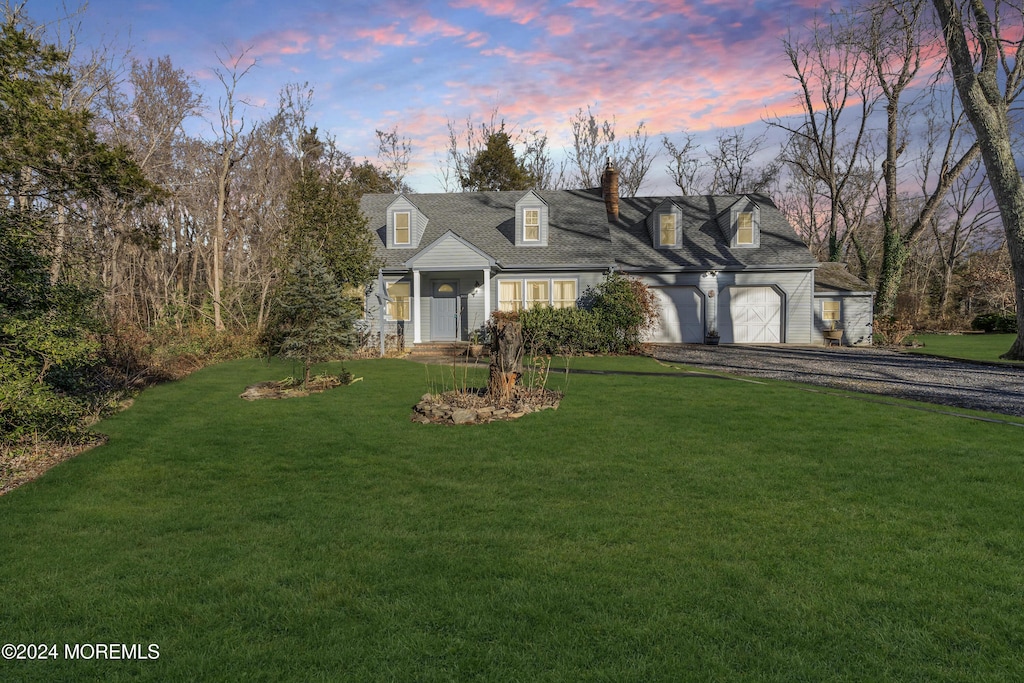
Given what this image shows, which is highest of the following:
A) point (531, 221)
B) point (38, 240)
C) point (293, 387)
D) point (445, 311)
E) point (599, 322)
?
point (531, 221)

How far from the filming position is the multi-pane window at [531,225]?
23094 mm

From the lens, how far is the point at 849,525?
15.6 feet

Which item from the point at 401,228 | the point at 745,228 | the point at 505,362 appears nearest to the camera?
the point at 505,362

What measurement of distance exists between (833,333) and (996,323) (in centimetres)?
1626

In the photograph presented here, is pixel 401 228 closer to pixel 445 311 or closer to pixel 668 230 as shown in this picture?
pixel 445 311

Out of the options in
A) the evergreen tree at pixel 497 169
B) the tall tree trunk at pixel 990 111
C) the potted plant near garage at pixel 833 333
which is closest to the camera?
the tall tree trunk at pixel 990 111

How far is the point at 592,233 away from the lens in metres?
23.5

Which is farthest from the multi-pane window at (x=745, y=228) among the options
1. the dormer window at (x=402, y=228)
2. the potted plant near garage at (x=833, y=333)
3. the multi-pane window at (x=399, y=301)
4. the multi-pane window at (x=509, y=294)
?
the multi-pane window at (x=399, y=301)

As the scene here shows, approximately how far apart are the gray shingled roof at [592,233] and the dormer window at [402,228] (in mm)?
537

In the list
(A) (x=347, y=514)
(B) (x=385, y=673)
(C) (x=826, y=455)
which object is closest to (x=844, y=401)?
(C) (x=826, y=455)

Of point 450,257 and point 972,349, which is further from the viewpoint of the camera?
point 972,349

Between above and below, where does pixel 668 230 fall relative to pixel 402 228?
below

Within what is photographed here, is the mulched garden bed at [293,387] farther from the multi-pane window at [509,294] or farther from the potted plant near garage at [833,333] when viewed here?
the potted plant near garage at [833,333]

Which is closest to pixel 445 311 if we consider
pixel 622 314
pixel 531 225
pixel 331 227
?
pixel 531 225
